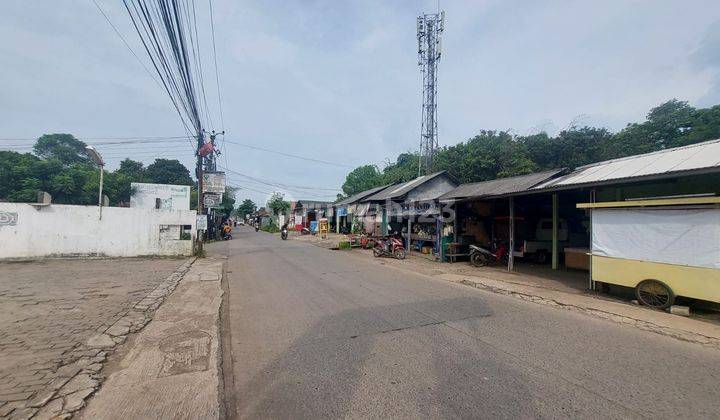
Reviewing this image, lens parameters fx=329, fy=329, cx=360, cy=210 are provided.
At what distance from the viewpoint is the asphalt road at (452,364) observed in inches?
123

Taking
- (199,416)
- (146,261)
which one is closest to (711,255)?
(199,416)

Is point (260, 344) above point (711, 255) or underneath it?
underneath

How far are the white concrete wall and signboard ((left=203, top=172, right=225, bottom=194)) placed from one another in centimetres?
903

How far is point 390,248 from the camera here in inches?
656

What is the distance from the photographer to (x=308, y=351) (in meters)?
4.41

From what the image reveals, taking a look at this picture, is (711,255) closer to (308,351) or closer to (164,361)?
(308,351)

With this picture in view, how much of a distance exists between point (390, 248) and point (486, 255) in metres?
4.75

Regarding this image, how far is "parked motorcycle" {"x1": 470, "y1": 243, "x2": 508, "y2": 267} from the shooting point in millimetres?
13617

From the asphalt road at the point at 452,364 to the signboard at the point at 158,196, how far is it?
106ft

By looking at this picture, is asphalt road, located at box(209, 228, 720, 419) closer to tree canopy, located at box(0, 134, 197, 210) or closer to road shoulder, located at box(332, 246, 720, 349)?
road shoulder, located at box(332, 246, 720, 349)

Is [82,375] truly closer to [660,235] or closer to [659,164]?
[660,235]

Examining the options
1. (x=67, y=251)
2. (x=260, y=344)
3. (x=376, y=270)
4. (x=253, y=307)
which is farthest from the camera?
(x=67, y=251)

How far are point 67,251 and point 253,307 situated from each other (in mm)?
11882

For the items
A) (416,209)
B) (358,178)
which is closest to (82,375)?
(416,209)
